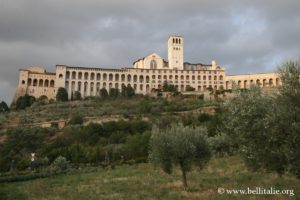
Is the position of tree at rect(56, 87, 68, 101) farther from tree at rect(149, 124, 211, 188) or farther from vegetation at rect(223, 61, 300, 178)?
vegetation at rect(223, 61, 300, 178)

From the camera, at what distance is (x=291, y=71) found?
1354 cm

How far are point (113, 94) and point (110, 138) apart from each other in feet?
139

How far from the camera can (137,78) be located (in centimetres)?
11488

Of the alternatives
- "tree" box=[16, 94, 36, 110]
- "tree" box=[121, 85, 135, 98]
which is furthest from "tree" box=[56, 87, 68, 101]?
"tree" box=[121, 85, 135, 98]

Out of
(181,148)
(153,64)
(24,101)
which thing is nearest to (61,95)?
(24,101)

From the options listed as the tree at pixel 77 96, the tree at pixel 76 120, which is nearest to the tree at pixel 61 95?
the tree at pixel 77 96

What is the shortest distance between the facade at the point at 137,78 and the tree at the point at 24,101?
7252 millimetres

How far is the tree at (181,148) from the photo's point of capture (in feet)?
66.2

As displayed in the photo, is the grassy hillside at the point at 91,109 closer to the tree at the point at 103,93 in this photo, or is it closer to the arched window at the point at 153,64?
the tree at the point at 103,93

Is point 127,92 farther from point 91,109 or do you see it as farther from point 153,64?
point 153,64

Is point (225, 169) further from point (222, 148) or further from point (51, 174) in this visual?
point (51, 174)

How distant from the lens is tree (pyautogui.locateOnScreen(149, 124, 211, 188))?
20.2 metres

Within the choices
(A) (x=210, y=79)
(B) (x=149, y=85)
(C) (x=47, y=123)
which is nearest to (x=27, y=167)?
(C) (x=47, y=123)

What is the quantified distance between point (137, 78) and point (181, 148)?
95.5m
